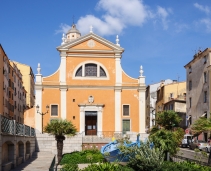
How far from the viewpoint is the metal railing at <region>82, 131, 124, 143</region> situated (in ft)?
128

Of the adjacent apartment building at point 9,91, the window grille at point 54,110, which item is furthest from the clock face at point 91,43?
the adjacent apartment building at point 9,91

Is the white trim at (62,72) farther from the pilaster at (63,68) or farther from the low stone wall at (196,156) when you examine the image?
the low stone wall at (196,156)

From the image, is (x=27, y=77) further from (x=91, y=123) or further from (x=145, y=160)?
(x=145, y=160)

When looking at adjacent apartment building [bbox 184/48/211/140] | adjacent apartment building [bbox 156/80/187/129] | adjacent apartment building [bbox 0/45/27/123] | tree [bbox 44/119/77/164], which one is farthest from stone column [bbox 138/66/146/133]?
adjacent apartment building [bbox 0/45/27/123]

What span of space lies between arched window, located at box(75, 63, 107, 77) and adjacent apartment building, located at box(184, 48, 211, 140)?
12.9m

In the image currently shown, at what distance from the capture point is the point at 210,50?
46281 mm

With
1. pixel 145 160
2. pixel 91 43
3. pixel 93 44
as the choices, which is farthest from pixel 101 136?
pixel 145 160

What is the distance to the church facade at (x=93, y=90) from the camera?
143 ft

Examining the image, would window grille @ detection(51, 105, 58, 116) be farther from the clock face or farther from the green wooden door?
the clock face

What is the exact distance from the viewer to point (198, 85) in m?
50.5

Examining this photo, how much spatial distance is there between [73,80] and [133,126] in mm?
8678

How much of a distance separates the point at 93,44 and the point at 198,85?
604 inches

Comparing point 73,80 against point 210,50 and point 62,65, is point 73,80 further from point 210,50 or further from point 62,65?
point 210,50

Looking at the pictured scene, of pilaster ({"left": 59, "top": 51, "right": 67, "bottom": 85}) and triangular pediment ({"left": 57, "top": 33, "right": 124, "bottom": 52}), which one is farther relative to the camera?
triangular pediment ({"left": 57, "top": 33, "right": 124, "bottom": 52})
